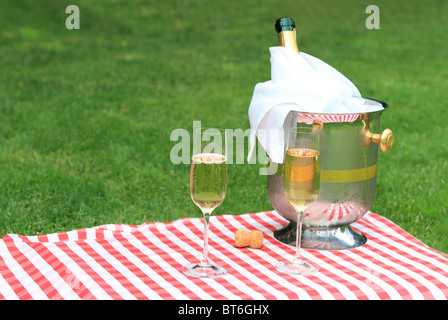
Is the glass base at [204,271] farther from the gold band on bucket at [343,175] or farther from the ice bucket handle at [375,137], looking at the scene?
the ice bucket handle at [375,137]

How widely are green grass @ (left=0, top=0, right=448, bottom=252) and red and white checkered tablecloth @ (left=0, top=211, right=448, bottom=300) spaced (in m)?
1.11

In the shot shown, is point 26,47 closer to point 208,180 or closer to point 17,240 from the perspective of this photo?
point 17,240

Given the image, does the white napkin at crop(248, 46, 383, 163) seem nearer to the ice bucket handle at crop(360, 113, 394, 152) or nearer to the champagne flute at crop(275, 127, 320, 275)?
the ice bucket handle at crop(360, 113, 394, 152)

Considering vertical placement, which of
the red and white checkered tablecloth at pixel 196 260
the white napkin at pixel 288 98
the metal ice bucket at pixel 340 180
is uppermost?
the white napkin at pixel 288 98

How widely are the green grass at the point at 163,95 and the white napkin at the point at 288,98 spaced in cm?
140

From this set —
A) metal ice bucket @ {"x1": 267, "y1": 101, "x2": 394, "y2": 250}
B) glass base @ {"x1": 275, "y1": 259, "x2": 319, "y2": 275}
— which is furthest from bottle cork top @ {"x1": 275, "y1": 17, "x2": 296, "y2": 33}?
glass base @ {"x1": 275, "y1": 259, "x2": 319, "y2": 275}

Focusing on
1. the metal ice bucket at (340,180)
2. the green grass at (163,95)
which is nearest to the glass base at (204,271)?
the metal ice bucket at (340,180)

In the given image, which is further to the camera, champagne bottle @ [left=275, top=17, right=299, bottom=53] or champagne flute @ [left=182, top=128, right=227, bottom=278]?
champagne bottle @ [left=275, top=17, right=299, bottom=53]

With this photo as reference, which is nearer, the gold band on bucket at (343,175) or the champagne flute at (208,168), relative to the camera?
the champagne flute at (208,168)

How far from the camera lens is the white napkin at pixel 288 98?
2.64 metres

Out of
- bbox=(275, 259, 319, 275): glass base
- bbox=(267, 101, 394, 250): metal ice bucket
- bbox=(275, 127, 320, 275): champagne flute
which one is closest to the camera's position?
bbox=(275, 127, 320, 275): champagne flute

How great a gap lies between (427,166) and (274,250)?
295 centimetres

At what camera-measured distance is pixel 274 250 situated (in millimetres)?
2654

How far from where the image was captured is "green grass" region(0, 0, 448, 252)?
169 inches
